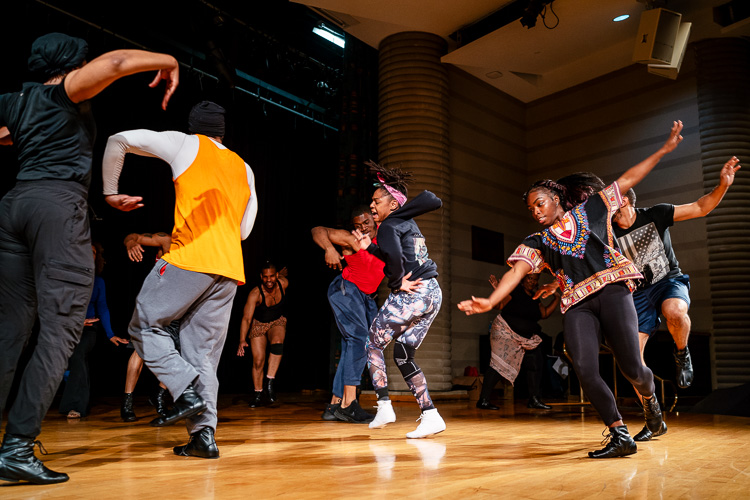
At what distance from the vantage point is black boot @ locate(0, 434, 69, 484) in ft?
6.73

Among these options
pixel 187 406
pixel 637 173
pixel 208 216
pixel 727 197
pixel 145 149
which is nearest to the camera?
pixel 187 406

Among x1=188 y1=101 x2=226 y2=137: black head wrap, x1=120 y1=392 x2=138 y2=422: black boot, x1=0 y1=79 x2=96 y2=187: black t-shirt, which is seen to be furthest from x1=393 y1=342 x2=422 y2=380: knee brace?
x1=120 y1=392 x2=138 y2=422: black boot

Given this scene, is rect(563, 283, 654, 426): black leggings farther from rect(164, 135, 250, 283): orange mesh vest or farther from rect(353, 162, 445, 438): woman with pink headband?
rect(164, 135, 250, 283): orange mesh vest

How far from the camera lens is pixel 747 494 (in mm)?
2051

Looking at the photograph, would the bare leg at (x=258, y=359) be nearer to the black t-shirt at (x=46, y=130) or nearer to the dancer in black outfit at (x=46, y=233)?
the dancer in black outfit at (x=46, y=233)

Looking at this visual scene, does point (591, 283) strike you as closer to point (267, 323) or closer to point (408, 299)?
point (408, 299)

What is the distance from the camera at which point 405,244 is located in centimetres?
382

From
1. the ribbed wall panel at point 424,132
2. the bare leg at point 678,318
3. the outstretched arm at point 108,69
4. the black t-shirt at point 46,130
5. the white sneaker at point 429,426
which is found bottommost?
the white sneaker at point 429,426

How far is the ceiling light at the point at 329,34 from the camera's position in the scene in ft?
28.8

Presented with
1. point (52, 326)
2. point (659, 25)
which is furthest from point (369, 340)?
point (659, 25)

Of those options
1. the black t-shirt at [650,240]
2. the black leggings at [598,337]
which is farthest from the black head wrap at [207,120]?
the black t-shirt at [650,240]

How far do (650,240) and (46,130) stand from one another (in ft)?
12.8

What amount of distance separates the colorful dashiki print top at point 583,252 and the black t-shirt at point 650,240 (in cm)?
116

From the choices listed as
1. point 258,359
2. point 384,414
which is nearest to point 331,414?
point 384,414
